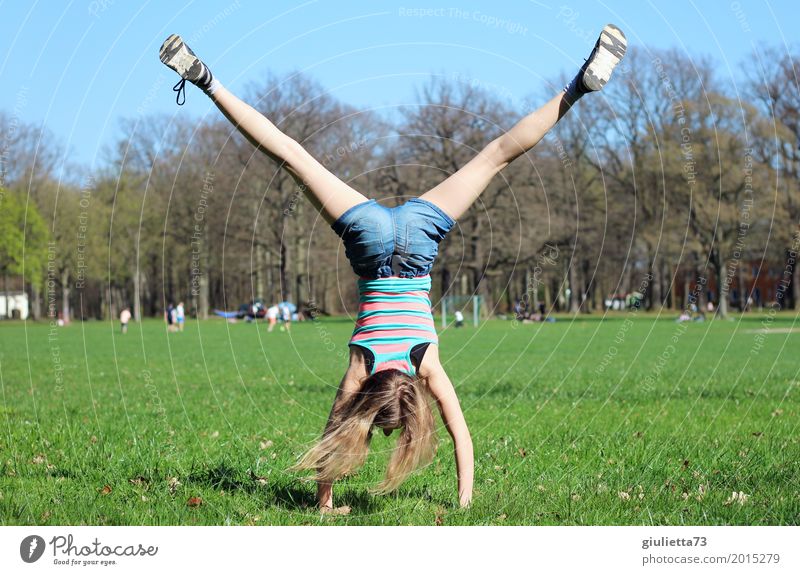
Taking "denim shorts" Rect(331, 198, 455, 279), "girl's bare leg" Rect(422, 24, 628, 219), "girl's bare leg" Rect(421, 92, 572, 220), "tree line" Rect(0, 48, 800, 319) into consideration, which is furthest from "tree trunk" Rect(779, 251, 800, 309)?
"denim shorts" Rect(331, 198, 455, 279)

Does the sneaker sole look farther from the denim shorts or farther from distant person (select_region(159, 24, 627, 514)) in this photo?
the denim shorts

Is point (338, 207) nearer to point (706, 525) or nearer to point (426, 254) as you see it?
point (426, 254)

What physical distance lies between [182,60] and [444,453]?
4.96 m

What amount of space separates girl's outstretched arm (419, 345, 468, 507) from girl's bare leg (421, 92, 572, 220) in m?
1.07

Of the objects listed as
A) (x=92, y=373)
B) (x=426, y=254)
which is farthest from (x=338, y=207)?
(x=92, y=373)

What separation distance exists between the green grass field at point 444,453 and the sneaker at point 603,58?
10.3 ft

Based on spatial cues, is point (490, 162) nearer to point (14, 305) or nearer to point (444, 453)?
point (444, 453)

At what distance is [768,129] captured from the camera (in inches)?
1895

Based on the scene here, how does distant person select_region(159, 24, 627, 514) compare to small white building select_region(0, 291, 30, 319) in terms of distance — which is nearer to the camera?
distant person select_region(159, 24, 627, 514)

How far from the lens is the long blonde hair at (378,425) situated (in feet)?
21.4

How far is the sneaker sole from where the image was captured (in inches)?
277

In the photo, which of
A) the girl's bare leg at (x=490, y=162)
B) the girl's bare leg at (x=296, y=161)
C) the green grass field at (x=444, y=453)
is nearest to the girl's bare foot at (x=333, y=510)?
the green grass field at (x=444, y=453)

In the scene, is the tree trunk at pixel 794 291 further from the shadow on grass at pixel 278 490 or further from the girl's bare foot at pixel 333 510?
Result: the girl's bare foot at pixel 333 510

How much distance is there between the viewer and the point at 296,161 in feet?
22.8
